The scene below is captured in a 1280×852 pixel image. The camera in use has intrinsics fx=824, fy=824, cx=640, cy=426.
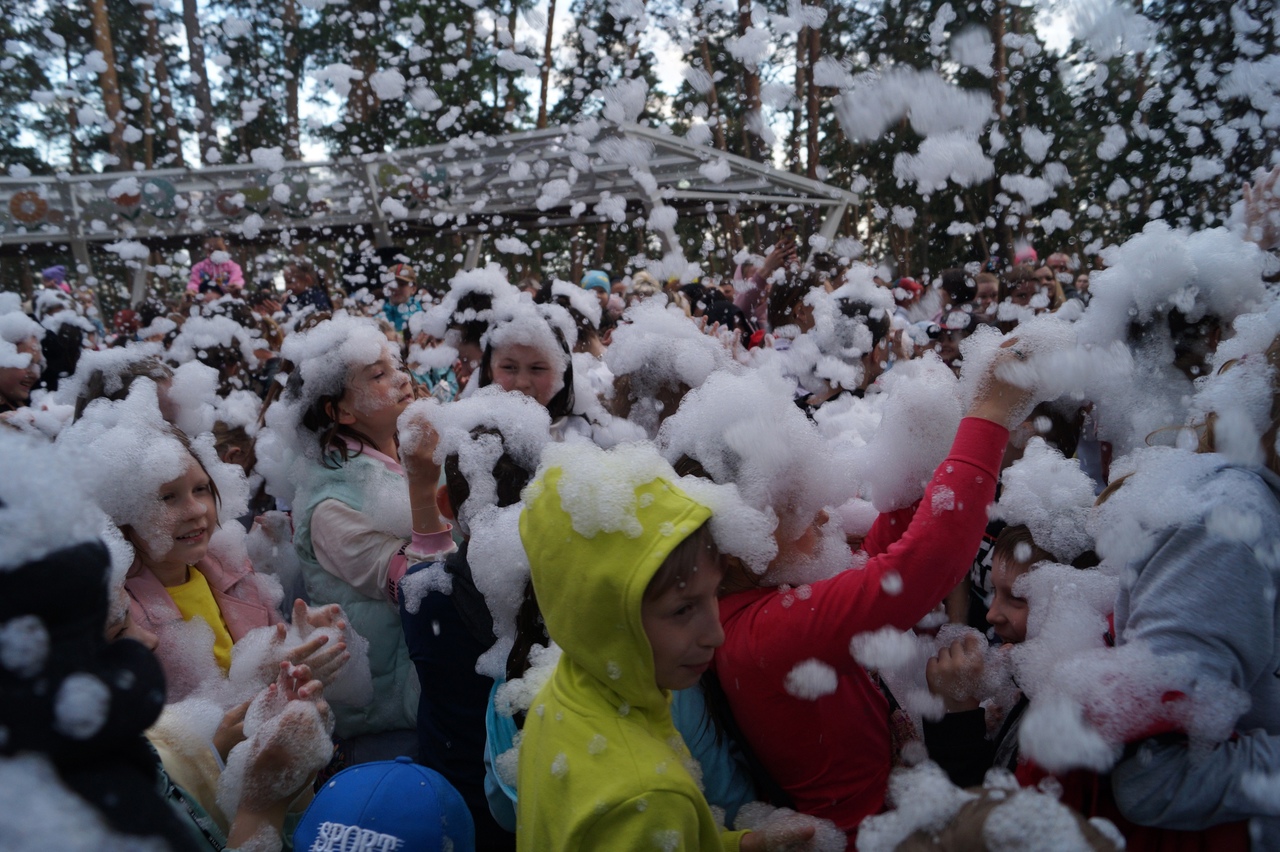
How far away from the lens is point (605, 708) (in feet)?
4.73

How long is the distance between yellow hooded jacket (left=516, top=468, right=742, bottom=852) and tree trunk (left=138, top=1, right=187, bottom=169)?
17.3 m

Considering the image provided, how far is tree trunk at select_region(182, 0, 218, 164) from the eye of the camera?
1559cm

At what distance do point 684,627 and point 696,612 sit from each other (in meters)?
0.04

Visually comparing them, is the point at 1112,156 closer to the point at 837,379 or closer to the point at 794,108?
the point at 794,108

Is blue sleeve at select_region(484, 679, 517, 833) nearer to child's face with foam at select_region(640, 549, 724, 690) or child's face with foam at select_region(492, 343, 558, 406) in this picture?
child's face with foam at select_region(640, 549, 724, 690)

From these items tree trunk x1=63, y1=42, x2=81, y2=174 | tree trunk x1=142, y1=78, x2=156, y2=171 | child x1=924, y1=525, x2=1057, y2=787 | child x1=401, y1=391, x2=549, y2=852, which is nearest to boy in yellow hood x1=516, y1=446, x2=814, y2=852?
child x1=924, y1=525, x2=1057, y2=787

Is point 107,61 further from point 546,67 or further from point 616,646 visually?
point 616,646

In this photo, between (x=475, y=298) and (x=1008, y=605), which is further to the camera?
Result: (x=475, y=298)

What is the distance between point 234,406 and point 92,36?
49.8ft

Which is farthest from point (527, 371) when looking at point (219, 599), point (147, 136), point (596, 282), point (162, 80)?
point (147, 136)

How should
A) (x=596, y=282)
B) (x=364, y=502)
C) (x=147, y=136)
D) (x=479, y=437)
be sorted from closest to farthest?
(x=479, y=437)
(x=364, y=502)
(x=596, y=282)
(x=147, y=136)

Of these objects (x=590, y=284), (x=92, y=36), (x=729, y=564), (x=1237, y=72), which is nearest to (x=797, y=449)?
(x=729, y=564)

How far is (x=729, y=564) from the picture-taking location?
171cm

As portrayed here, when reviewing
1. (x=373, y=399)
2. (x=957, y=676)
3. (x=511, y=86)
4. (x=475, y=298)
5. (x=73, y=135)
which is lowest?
(x=957, y=676)
